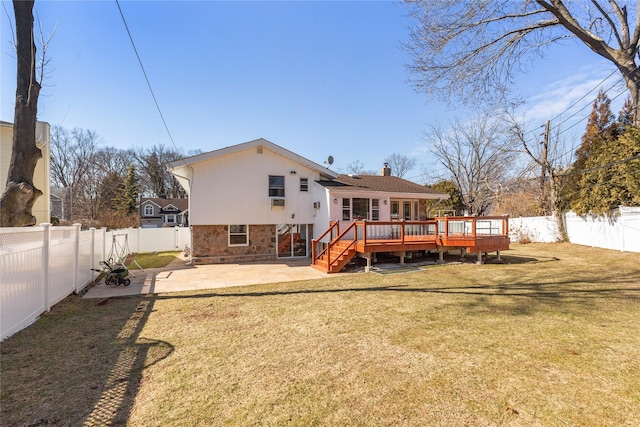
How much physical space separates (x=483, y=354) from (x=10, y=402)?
5.26m

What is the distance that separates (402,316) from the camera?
545cm

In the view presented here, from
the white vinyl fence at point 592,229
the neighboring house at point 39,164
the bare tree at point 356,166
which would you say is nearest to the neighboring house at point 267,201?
the neighboring house at point 39,164

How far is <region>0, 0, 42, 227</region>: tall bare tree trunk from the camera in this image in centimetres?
649

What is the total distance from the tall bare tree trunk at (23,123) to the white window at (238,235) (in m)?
7.88

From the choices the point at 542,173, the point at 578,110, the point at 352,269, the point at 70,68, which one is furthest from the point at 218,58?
the point at 542,173

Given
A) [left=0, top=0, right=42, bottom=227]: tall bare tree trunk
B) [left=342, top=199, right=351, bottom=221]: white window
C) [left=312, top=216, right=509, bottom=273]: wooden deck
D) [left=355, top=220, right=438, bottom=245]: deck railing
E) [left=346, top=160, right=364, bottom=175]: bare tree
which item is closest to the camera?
[left=0, top=0, right=42, bottom=227]: tall bare tree trunk

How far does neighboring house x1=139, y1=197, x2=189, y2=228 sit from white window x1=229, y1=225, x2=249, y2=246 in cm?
3022

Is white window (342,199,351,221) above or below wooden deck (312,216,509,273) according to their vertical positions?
above

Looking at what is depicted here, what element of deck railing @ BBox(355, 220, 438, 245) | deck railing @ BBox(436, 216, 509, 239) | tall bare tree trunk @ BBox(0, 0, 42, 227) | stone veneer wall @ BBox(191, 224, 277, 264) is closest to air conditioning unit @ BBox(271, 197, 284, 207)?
stone veneer wall @ BBox(191, 224, 277, 264)

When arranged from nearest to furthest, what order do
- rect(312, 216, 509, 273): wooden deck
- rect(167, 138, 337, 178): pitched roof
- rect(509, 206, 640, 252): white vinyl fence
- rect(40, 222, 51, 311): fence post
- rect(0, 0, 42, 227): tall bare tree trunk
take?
rect(40, 222, 51, 311): fence post
rect(0, 0, 42, 227): tall bare tree trunk
rect(312, 216, 509, 273): wooden deck
rect(509, 206, 640, 252): white vinyl fence
rect(167, 138, 337, 178): pitched roof

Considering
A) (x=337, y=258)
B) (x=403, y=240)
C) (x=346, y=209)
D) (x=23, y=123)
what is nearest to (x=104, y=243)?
(x=23, y=123)

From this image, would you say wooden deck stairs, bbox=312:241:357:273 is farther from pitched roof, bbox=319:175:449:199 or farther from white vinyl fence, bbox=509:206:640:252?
white vinyl fence, bbox=509:206:640:252

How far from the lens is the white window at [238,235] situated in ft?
46.6

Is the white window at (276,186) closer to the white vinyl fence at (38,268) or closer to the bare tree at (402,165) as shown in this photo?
the white vinyl fence at (38,268)
